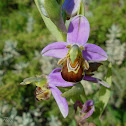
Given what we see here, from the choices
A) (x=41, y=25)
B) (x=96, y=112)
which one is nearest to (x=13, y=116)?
(x=96, y=112)

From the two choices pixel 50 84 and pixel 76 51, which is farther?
pixel 50 84

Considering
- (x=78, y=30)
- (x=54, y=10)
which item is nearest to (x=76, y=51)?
(x=78, y=30)

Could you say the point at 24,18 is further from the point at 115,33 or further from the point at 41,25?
the point at 115,33

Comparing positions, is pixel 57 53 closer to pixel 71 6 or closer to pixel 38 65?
pixel 71 6

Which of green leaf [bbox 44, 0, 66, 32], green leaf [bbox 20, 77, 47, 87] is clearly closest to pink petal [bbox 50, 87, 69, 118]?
green leaf [bbox 20, 77, 47, 87]

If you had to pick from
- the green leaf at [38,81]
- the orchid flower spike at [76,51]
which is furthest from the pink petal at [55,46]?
the green leaf at [38,81]

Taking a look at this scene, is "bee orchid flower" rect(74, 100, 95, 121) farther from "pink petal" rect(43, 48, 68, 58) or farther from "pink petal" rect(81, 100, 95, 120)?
"pink petal" rect(43, 48, 68, 58)
